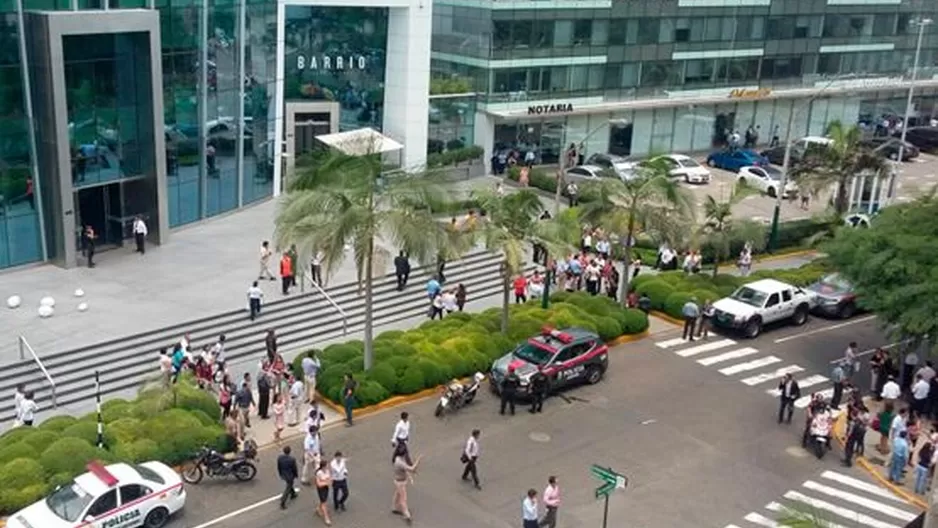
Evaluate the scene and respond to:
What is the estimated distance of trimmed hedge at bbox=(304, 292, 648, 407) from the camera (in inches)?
1115

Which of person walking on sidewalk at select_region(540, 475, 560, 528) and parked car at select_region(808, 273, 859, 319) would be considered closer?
person walking on sidewalk at select_region(540, 475, 560, 528)

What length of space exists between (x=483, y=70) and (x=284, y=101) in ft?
35.1

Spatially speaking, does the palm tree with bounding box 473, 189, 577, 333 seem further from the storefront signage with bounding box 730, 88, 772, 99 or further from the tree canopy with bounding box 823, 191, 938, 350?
the storefront signage with bounding box 730, 88, 772, 99

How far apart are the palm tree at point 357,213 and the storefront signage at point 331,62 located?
2159cm

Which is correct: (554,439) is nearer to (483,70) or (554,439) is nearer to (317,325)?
(317,325)

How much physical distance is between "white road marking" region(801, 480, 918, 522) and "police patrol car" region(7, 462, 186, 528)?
47.2 ft

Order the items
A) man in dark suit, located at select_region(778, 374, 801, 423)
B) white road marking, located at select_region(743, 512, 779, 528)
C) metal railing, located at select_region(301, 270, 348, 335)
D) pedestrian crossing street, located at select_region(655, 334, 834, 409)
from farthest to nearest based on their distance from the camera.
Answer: metal railing, located at select_region(301, 270, 348, 335)
pedestrian crossing street, located at select_region(655, 334, 834, 409)
man in dark suit, located at select_region(778, 374, 801, 423)
white road marking, located at select_region(743, 512, 779, 528)

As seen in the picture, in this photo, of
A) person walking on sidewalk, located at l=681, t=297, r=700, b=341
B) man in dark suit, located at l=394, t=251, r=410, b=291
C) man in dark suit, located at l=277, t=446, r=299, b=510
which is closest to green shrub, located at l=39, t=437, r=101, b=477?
man in dark suit, located at l=277, t=446, r=299, b=510

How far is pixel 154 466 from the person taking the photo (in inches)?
878

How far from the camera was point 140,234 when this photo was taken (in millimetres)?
37500

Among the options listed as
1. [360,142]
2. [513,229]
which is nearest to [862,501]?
[513,229]

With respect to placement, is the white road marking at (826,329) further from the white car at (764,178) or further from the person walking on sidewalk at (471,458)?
the white car at (764,178)

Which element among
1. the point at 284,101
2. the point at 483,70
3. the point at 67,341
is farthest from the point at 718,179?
the point at 67,341

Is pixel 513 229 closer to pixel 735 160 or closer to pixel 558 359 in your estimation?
pixel 558 359
